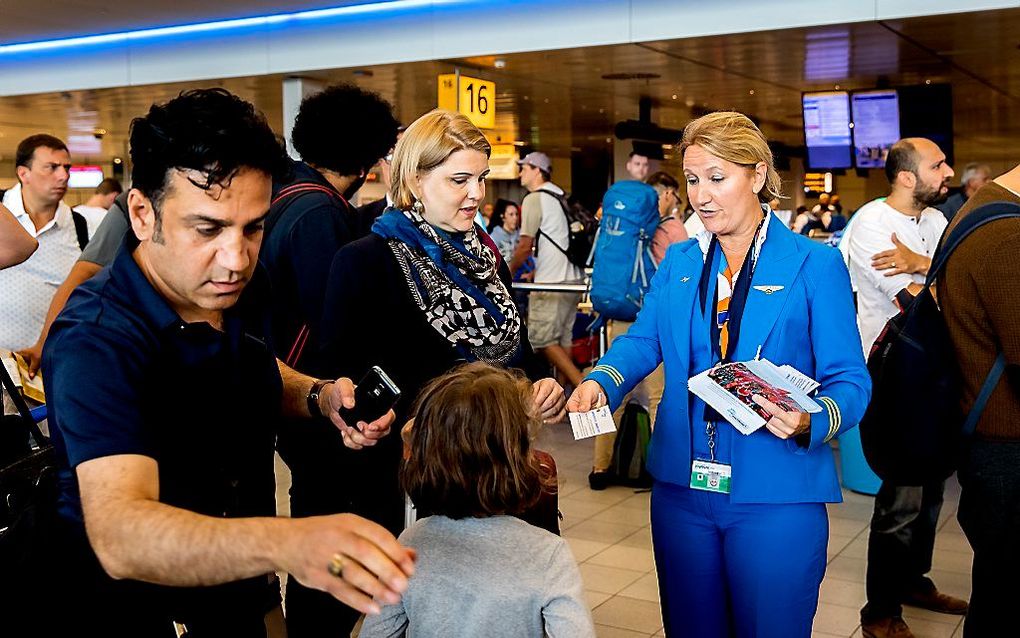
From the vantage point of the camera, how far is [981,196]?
283 centimetres

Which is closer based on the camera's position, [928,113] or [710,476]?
[710,476]

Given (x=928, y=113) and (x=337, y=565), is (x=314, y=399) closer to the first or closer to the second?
(x=337, y=565)

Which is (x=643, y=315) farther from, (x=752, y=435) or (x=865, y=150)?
(x=865, y=150)

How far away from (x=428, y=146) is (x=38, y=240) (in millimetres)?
2976

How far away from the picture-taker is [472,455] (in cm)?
203

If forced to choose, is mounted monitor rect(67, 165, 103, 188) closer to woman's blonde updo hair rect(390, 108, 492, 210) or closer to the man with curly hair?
the man with curly hair

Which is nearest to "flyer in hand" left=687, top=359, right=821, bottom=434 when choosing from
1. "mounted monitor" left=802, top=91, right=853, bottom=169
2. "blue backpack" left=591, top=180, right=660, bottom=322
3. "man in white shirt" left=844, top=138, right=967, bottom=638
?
"man in white shirt" left=844, top=138, right=967, bottom=638

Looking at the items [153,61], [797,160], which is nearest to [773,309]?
[153,61]

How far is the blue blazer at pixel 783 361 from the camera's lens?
98.5 inches

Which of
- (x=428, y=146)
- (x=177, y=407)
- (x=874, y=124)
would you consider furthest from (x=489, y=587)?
(x=874, y=124)

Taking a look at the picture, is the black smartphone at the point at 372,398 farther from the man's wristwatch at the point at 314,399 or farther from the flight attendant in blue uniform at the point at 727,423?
the flight attendant in blue uniform at the point at 727,423

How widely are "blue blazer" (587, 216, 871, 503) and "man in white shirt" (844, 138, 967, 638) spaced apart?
66.0 inches

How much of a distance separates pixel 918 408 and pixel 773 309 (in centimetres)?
64

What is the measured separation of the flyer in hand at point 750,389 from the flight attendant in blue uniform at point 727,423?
7 cm
